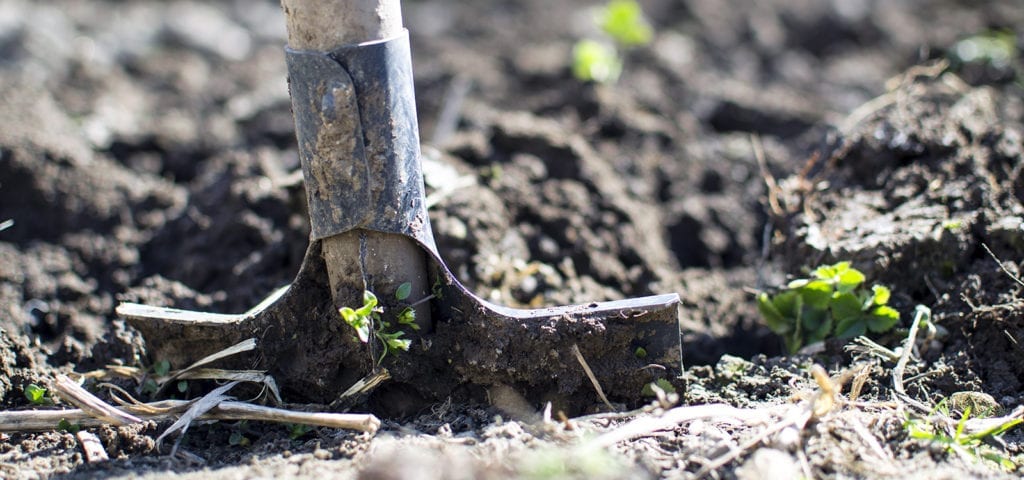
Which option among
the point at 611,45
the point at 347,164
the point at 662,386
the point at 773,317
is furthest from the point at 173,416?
the point at 611,45

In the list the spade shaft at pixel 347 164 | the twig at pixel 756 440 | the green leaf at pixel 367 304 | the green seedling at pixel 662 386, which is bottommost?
the twig at pixel 756 440

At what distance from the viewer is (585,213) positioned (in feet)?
10.3

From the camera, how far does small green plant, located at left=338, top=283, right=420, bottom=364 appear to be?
1904mm

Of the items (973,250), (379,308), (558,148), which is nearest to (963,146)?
(973,250)

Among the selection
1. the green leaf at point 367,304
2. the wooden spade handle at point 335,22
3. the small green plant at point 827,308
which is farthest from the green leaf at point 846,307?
the wooden spade handle at point 335,22

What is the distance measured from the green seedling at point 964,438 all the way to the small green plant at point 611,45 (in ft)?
8.37

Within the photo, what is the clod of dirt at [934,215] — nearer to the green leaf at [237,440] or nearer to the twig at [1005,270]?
the twig at [1005,270]

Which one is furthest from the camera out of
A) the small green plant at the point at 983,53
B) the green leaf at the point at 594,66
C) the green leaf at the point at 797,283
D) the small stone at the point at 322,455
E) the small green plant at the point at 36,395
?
the green leaf at the point at 594,66

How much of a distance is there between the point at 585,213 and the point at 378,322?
4.22 ft

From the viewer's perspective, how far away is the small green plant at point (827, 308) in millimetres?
2279

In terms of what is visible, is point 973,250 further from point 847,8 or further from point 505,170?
point 847,8

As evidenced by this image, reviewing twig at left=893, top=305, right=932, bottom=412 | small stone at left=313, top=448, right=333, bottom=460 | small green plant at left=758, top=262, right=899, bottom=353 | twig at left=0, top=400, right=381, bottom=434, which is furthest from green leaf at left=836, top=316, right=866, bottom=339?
small stone at left=313, top=448, right=333, bottom=460

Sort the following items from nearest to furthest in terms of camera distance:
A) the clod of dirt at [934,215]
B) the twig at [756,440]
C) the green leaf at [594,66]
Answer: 1. the twig at [756,440]
2. the clod of dirt at [934,215]
3. the green leaf at [594,66]

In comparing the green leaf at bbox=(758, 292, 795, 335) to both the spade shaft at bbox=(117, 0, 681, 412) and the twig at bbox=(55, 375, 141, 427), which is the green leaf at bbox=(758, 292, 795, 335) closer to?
the spade shaft at bbox=(117, 0, 681, 412)
